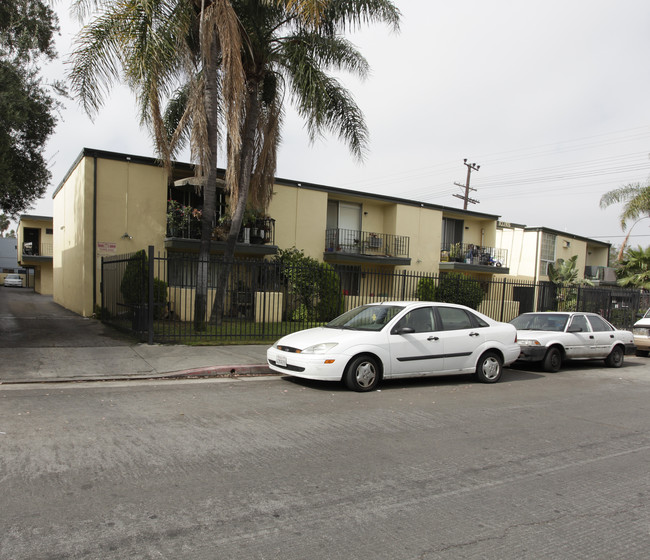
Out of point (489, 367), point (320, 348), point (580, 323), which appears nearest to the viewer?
point (320, 348)

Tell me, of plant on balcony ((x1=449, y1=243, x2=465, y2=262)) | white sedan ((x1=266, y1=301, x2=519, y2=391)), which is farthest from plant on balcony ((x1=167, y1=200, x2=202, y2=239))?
plant on balcony ((x1=449, y1=243, x2=465, y2=262))

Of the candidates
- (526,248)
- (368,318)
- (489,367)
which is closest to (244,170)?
(368,318)

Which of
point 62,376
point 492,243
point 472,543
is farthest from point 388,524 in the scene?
point 492,243

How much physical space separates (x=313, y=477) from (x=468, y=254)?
23180 millimetres

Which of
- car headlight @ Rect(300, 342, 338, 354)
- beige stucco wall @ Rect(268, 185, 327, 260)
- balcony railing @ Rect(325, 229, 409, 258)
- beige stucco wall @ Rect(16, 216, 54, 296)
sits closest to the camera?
car headlight @ Rect(300, 342, 338, 354)

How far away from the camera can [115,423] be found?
19.1 ft

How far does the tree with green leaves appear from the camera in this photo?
1364cm

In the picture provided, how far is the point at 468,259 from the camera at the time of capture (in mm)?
25969

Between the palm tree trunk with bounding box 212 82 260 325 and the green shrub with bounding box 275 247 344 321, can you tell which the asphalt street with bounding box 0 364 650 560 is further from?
the green shrub with bounding box 275 247 344 321

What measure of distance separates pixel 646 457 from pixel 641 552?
2406 mm

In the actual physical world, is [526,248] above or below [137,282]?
above

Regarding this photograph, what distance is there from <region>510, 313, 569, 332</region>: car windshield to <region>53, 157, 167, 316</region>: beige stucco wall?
476 inches

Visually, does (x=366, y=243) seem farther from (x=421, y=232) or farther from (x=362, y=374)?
(x=362, y=374)

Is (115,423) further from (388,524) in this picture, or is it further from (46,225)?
(46,225)
